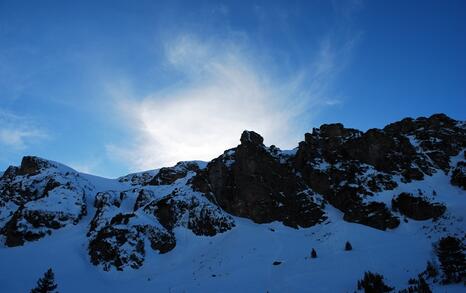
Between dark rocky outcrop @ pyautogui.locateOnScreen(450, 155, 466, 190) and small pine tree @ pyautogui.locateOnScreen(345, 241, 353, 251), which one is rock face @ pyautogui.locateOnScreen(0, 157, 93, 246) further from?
dark rocky outcrop @ pyautogui.locateOnScreen(450, 155, 466, 190)

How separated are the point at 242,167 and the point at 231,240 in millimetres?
14780

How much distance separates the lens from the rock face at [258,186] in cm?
4694

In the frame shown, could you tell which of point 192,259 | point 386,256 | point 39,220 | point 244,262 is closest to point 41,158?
point 39,220

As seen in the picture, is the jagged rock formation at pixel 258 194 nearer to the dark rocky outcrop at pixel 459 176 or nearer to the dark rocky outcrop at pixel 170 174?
the dark rocky outcrop at pixel 459 176

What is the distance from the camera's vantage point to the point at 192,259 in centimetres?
3828

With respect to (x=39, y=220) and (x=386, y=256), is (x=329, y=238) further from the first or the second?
(x=39, y=220)

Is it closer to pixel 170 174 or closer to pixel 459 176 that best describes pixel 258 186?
pixel 459 176

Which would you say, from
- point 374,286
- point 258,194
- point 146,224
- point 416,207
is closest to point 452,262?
point 374,286

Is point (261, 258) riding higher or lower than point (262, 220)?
lower

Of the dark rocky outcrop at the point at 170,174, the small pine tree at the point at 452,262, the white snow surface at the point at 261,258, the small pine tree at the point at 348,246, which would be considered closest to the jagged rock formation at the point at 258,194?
the white snow surface at the point at 261,258

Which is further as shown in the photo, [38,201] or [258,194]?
[38,201]

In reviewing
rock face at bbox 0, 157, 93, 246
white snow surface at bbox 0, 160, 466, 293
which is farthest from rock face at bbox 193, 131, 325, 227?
rock face at bbox 0, 157, 93, 246

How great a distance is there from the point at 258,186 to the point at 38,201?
3140cm

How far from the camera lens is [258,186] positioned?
50.2 meters
